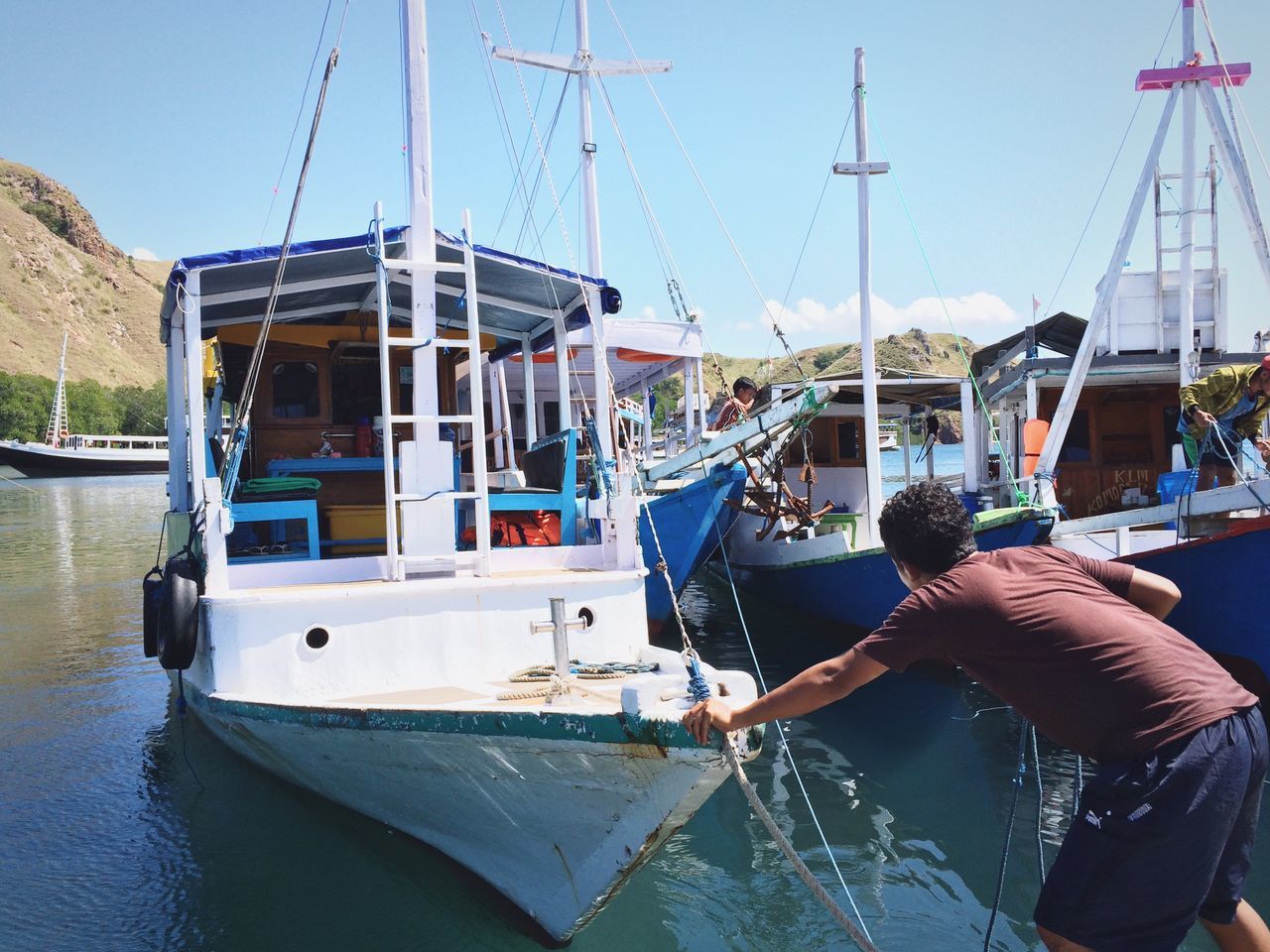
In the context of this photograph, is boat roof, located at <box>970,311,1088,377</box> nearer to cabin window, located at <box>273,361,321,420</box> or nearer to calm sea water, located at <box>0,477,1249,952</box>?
calm sea water, located at <box>0,477,1249,952</box>

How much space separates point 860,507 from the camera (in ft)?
51.8

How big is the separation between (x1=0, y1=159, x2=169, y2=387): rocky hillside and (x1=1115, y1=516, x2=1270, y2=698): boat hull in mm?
115606

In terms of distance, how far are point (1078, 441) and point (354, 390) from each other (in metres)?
10.8

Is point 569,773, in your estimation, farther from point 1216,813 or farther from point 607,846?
point 1216,813

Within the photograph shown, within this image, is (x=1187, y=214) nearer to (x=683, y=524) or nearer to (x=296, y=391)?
(x=683, y=524)

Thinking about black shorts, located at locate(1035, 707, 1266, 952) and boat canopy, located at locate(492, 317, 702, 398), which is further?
boat canopy, located at locate(492, 317, 702, 398)

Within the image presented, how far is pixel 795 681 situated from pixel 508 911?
9.47 ft

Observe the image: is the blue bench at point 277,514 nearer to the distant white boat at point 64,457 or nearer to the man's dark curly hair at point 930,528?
the man's dark curly hair at point 930,528

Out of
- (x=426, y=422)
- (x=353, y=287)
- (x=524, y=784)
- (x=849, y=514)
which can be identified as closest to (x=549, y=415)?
(x=849, y=514)

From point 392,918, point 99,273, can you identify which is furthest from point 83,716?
point 99,273

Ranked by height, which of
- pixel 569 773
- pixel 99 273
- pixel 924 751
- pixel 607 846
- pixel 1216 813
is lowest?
pixel 924 751

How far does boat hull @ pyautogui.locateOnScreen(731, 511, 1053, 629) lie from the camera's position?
9602 millimetres

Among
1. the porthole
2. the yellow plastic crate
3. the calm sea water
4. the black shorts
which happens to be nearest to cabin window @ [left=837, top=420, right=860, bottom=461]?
the calm sea water

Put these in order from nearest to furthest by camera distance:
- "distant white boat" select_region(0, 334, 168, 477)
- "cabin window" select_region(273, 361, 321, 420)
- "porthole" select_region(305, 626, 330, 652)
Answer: "porthole" select_region(305, 626, 330, 652), "cabin window" select_region(273, 361, 321, 420), "distant white boat" select_region(0, 334, 168, 477)
